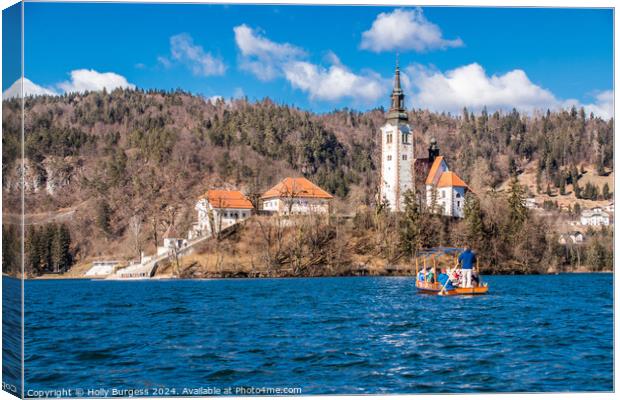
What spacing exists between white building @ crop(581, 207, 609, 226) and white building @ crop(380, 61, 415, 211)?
16777 millimetres

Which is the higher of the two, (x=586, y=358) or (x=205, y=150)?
(x=205, y=150)

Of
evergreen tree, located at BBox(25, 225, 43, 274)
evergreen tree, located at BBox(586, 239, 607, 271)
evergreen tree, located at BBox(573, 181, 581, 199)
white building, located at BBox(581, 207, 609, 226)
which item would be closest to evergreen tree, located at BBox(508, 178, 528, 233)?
evergreen tree, located at BBox(586, 239, 607, 271)

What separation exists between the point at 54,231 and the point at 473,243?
34.7 metres

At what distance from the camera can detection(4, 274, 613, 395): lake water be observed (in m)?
15.6

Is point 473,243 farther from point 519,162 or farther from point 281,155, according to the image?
point 519,162

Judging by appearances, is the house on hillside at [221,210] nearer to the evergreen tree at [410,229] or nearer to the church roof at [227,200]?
the church roof at [227,200]

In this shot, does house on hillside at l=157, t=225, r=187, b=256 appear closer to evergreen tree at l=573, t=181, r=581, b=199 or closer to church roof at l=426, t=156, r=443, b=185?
church roof at l=426, t=156, r=443, b=185

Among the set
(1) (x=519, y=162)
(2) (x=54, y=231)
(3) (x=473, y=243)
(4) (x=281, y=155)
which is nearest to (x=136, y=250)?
(2) (x=54, y=231)

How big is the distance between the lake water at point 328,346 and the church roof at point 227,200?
154 ft

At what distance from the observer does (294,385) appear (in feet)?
50.0

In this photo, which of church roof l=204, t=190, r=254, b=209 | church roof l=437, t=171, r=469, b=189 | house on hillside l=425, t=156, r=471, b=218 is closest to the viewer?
church roof l=204, t=190, r=254, b=209

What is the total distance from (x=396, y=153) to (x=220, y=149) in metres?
48.1

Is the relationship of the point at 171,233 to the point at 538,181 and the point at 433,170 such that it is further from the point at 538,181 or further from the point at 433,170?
the point at 538,181

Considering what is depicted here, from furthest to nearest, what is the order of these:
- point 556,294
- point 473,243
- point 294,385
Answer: point 473,243 < point 556,294 < point 294,385
